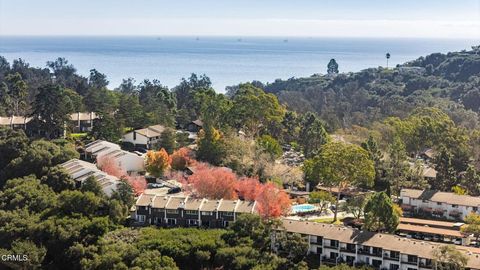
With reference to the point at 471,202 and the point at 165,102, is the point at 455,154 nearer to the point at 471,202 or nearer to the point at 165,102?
the point at 471,202

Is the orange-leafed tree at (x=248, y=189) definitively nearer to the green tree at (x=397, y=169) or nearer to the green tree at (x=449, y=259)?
the green tree at (x=397, y=169)

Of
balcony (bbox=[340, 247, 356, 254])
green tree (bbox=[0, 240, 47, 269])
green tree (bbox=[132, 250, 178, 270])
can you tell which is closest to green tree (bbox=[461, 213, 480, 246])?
balcony (bbox=[340, 247, 356, 254])

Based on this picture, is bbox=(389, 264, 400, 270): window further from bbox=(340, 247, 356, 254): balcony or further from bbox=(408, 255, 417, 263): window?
bbox=(340, 247, 356, 254): balcony

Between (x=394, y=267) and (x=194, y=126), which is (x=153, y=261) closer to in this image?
(x=394, y=267)

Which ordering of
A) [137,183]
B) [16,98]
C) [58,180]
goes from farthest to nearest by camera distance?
[16,98] < [137,183] < [58,180]

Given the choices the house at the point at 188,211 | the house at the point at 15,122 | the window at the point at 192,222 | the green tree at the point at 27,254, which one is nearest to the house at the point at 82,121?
the house at the point at 15,122

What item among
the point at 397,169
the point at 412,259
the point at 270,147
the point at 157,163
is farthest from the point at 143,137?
the point at 412,259

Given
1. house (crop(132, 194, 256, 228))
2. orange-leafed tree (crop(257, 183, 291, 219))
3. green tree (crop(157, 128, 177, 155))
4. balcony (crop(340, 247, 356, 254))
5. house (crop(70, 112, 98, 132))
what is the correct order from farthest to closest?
house (crop(70, 112, 98, 132))
green tree (crop(157, 128, 177, 155))
house (crop(132, 194, 256, 228))
orange-leafed tree (crop(257, 183, 291, 219))
balcony (crop(340, 247, 356, 254))
